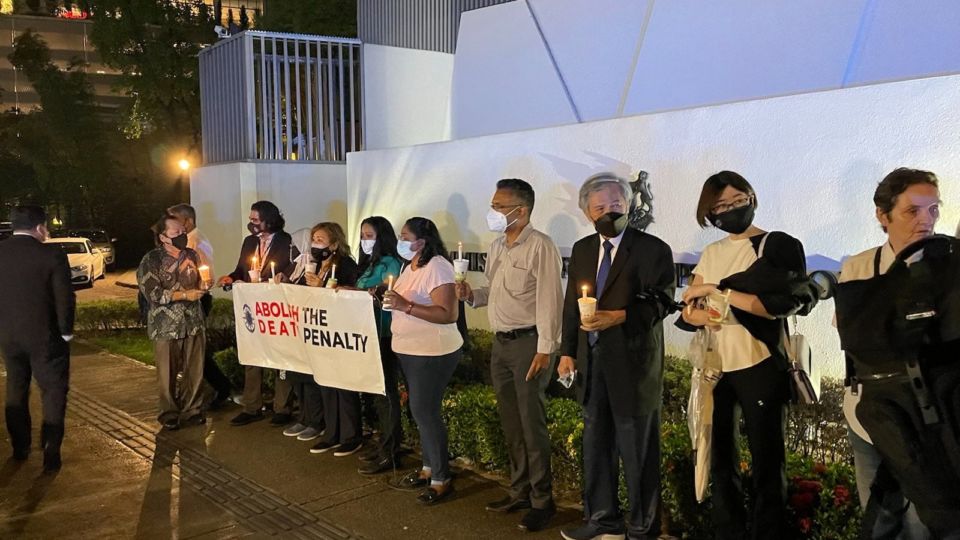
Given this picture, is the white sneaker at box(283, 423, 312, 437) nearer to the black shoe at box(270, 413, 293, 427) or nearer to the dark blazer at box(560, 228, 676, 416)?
the black shoe at box(270, 413, 293, 427)

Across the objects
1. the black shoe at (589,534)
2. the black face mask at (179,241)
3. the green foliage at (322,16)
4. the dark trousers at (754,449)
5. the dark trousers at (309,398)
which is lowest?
the black shoe at (589,534)

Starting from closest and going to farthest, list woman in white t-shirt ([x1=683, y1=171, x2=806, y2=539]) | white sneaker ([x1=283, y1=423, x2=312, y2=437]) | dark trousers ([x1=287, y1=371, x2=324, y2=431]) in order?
woman in white t-shirt ([x1=683, y1=171, x2=806, y2=539]), dark trousers ([x1=287, y1=371, x2=324, y2=431]), white sneaker ([x1=283, y1=423, x2=312, y2=437])

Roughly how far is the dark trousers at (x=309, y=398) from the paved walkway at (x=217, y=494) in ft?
0.79

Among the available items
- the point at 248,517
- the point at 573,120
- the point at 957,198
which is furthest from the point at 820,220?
the point at 248,517

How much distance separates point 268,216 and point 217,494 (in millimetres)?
2390

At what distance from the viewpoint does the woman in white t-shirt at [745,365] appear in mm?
3438

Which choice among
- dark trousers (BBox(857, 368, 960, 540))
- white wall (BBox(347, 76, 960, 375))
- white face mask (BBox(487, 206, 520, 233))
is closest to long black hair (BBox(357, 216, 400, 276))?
white face mask (BBox(487, 206, 520, 233))

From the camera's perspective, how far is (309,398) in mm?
6160

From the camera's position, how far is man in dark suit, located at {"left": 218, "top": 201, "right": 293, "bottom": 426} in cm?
640

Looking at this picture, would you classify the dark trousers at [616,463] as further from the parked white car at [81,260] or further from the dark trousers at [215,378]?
the parked white car at [81,260]

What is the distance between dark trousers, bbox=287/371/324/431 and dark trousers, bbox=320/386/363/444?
0.21m

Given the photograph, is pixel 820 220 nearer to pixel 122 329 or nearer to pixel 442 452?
pixel 442 452

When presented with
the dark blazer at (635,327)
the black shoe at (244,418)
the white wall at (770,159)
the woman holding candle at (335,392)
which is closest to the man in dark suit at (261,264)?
the black shoe at (244,418)

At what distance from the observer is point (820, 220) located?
5.29 metres
